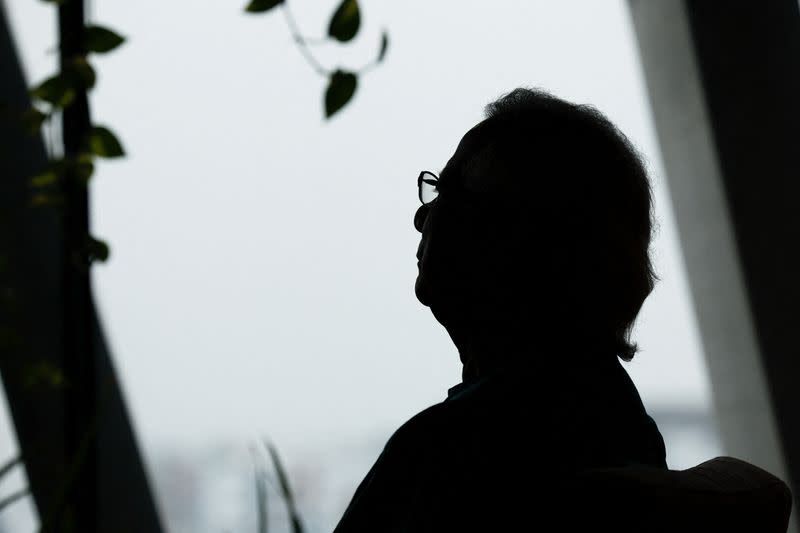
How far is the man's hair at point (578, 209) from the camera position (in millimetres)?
1022

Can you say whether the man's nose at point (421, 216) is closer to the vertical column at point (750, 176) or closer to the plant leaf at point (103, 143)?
the plant leaf at point (103, 143)

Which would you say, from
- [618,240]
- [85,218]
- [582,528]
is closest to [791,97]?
[618,240]

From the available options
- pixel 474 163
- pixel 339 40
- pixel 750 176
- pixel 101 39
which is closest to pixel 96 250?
pixel 101 39

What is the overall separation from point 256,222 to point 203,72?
1.35 feet

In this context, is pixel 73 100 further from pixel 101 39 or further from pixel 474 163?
pixel 474 163

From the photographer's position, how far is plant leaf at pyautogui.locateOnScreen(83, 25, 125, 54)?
0.93 m

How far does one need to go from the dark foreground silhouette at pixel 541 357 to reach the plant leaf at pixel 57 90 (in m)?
0.47

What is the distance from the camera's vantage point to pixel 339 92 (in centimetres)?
87

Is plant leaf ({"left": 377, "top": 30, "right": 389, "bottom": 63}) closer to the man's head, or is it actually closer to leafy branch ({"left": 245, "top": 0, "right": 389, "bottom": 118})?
leafy branch ({"left": 245, "top": 0, "right": 389, "bottom": 118})

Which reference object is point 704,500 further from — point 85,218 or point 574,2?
point 574,2

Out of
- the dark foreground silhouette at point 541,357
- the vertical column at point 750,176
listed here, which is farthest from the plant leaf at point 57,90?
the vertical column at point 750,176

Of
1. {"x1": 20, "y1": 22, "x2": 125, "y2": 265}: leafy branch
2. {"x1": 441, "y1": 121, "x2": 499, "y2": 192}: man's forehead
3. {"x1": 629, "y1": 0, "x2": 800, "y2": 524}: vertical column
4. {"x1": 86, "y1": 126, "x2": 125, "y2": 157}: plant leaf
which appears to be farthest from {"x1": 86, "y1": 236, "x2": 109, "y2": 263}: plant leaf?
{"x1": 629, "y1": 0, "x2": 800, "y2": 524}: vertical column

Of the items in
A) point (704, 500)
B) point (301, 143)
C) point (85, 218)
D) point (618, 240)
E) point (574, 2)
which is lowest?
point (704, 500)

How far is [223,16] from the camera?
209 cm
